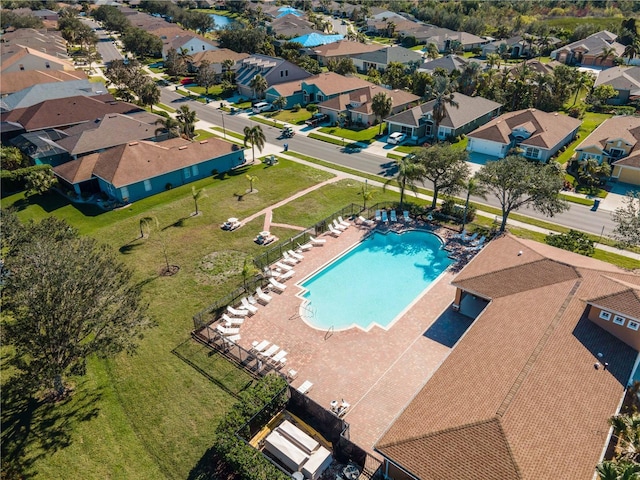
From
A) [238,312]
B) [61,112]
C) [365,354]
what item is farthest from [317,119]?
[365,354]

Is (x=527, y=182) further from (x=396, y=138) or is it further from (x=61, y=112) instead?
(x=61, y=112)

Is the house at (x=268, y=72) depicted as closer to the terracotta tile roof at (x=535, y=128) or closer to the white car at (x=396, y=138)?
the white car at (x=396, y=138)

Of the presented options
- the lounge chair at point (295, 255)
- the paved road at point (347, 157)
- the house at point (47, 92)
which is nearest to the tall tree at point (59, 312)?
the lounge chair at point (295, 255)

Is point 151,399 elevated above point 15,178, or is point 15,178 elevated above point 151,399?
point 15,178

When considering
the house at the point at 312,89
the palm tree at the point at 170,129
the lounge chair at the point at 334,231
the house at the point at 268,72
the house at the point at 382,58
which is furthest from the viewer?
the house at the point at 382,58

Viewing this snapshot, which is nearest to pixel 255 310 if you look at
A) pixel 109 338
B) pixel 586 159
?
pixel 109 338

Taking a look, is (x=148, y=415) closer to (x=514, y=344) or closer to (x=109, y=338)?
(x=109, y=338)
